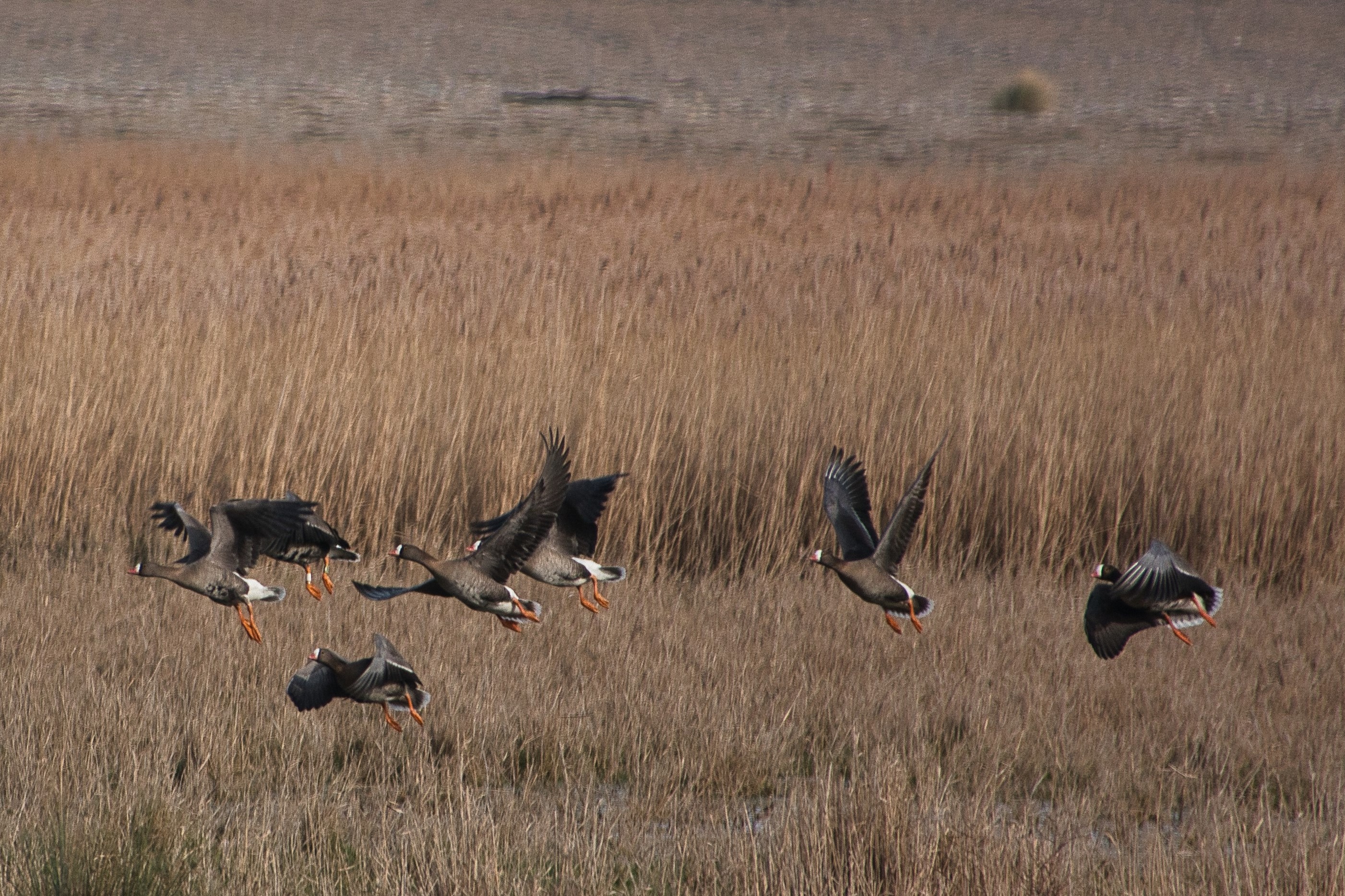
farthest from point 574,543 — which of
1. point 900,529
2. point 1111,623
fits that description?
point 1111,623

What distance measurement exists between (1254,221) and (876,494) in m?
10.8

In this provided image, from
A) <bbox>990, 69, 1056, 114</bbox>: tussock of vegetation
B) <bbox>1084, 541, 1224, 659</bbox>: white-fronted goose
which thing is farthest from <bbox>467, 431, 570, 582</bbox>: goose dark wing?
<bbox>990, 69, 1056, 114</bbox>: tussock of vegetation

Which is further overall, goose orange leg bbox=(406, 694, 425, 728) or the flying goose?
the flying goose

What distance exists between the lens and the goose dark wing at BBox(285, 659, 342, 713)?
3521 millimetres

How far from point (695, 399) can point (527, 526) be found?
4306mm

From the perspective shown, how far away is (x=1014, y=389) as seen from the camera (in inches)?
300

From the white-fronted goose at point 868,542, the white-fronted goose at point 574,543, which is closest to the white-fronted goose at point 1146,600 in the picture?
the white-fronted goose at point 868,542

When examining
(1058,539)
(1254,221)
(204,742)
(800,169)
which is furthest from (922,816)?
(800,169)

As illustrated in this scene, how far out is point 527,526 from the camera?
10.2 ft

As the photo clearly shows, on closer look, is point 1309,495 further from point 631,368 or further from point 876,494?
point 631,368

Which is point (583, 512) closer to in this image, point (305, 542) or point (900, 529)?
point (305, 542)

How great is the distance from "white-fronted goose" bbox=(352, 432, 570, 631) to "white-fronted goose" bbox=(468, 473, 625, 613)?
0.31ft

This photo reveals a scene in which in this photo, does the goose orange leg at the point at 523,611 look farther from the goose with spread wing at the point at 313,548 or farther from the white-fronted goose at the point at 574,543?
the goose with spread wing at the point at 313,548

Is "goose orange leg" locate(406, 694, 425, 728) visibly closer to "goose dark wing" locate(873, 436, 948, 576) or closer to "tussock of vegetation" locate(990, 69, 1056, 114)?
"goose dark wing" locate(873, 436, 948, 576)
